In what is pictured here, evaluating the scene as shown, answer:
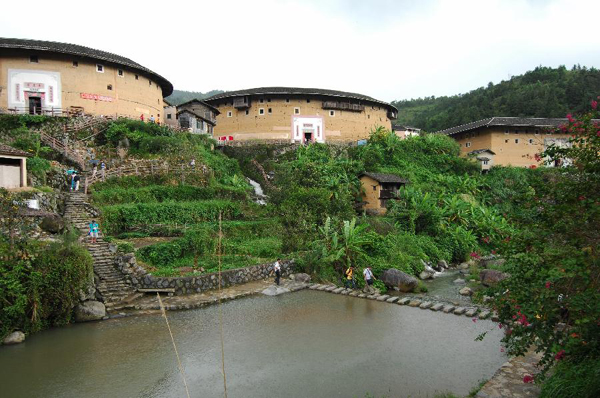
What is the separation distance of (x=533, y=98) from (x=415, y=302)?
5547cm

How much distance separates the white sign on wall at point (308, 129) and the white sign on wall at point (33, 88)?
21260mm

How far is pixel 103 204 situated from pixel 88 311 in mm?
9591

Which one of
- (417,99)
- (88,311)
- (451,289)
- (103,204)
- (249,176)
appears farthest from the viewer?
(417,99)

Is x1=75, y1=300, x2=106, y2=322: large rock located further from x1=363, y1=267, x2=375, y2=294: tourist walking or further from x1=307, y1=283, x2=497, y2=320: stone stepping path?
x1=363, y1=267, x2=375, y2=294: tourist walking

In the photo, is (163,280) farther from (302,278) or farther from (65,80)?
(65,80)

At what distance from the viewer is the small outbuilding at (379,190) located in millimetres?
27594

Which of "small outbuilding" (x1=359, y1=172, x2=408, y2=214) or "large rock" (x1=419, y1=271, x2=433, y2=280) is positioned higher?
"small outbuilding" (x1=359, y1=172, x2=408, y2=214)

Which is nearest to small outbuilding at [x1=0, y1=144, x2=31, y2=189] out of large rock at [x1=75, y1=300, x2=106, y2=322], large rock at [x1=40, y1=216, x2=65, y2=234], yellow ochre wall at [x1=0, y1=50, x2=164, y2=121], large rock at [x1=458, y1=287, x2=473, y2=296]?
large rock at [x1=40, y1=216, x2=65, y2=234]

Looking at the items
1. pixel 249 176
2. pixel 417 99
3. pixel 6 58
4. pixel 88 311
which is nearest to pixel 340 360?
pixel 88 311

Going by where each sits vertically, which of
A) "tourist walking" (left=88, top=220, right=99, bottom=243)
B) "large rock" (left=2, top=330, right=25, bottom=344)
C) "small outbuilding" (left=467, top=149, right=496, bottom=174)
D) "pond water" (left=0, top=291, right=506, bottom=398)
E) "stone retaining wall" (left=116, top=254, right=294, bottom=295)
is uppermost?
"small outbuilding" (left=467, top=149, right=496, bottom=174)

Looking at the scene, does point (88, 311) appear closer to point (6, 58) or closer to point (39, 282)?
point (39, 282)

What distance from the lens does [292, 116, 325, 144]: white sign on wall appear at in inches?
1606

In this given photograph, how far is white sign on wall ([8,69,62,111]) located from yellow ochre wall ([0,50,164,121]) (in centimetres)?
28

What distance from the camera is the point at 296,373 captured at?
8633 millimetres
